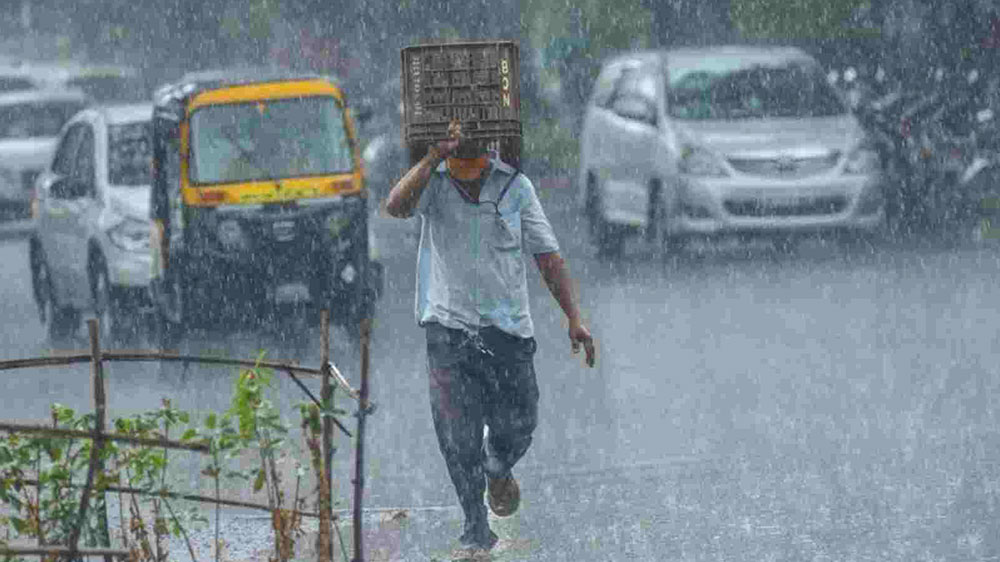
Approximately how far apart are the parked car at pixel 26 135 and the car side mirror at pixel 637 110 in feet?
27.9

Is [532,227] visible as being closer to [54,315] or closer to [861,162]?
[54,315]

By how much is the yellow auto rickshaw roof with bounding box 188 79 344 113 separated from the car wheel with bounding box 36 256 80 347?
2.21 metres

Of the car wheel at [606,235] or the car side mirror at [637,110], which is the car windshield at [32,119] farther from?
the car side mirror at [637,110]

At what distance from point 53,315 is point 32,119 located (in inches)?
467

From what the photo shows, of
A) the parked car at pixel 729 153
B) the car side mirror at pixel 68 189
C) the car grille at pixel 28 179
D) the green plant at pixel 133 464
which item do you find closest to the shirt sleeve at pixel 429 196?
the green plant at pixel 133 464

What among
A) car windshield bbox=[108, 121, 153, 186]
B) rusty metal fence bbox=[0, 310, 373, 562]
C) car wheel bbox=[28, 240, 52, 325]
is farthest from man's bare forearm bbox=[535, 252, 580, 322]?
car wheel bbox=[28, 240, 52, 325]

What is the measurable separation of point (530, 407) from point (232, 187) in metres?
7.62

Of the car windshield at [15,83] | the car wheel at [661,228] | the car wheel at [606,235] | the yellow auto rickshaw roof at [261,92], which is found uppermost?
the yellow auto rickshaw roof at [261,92]

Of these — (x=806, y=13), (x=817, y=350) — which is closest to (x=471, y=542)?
(x=817, y=350)

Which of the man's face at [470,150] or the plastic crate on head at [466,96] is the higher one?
the plastic crate on head at [466,96]

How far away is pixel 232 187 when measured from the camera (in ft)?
51.4

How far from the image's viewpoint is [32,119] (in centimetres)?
2869

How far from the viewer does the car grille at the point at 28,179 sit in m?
27.0

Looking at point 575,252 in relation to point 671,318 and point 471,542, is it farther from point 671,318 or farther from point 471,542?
point 471,542
